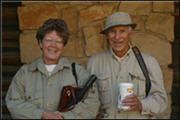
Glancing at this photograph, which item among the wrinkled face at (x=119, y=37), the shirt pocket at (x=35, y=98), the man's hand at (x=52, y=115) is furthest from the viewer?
the wrinkled face at (x=119, y=37)

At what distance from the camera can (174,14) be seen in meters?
3.38

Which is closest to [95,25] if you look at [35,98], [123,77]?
[123,77]

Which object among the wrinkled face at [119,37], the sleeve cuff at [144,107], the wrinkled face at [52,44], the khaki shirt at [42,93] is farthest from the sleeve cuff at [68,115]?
the wrinkled face at [119,37]

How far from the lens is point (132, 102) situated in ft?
7.23

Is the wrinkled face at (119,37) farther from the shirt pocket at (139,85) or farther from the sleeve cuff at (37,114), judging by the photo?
the sleeve cuff at (37,114)

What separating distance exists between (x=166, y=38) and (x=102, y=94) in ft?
4.23

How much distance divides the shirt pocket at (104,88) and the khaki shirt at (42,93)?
22cm

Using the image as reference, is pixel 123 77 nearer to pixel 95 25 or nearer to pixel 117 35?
pixel 117 35

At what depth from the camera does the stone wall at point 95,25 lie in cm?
326

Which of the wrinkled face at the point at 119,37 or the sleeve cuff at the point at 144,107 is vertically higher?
the wrinkled face at the point at 119,37

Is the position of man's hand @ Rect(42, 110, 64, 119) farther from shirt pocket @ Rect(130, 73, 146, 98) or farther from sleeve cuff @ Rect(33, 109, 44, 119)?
shirt pocket @ Rect(130, 73, 146, 98)

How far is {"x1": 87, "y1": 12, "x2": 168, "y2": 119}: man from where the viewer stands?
2449 mm

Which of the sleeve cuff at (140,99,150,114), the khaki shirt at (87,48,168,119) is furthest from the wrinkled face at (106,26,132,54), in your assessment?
the sleeve cuff at (140,99,150,114)

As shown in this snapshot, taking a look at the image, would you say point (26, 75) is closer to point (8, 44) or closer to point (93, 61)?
point (93, 61)
